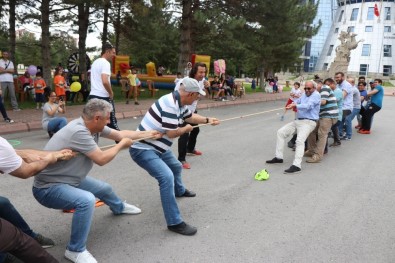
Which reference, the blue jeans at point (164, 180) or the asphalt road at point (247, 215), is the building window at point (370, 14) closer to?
the asphalt road at point (247, 215)

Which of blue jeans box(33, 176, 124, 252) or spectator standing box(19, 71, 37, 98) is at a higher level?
spectator standing box(19, 71, 37, 98)

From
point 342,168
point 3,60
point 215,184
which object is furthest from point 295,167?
point 3,60

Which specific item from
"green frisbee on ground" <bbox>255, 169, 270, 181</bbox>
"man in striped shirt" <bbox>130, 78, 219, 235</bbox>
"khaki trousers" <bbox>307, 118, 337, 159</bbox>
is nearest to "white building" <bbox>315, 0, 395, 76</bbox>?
"khaki trousers" <bbox>307, 118, 337, 159</bbox>

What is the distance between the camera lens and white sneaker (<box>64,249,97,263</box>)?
2.98 m


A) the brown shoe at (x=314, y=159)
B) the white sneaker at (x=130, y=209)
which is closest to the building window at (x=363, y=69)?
the brown shoe at (x=314, y=159)

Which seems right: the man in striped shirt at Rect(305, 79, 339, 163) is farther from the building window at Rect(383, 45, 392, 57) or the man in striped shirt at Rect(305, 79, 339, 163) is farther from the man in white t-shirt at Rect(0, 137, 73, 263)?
the building window at Rect(383, 45, 392, 57)

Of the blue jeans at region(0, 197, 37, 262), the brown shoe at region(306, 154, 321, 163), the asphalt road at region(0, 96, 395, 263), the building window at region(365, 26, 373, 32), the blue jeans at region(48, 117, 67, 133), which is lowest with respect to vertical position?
the asphalt road at region(0, 96, 395, 263)

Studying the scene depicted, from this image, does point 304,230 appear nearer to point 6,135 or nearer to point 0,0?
point 6,135

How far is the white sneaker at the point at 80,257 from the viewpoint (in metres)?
2.98

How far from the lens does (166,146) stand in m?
3.94

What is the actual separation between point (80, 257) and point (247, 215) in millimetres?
2014

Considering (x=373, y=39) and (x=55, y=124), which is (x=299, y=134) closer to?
(x=55, y=124)

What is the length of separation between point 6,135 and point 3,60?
3.00 m

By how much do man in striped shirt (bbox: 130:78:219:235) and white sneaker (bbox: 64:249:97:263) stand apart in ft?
2.95
